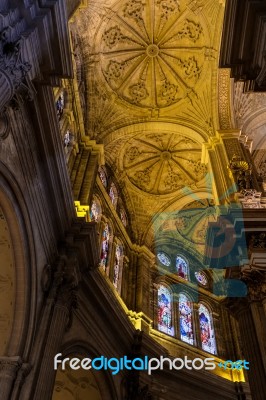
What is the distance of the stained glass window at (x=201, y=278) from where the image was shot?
17.7 metres

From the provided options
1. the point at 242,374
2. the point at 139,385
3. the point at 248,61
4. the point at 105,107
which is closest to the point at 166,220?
the point at 105,107

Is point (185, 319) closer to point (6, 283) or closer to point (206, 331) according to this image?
point (206, 331)

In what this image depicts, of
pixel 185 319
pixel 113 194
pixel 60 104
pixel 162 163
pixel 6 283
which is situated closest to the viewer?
pixel 6 283

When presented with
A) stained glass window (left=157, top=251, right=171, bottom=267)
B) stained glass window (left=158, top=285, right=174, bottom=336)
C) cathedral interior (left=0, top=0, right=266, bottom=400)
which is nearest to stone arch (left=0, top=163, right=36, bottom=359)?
cathedral interior (left=0, top=0, right=266, bottom=400)

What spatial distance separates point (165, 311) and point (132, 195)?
5173 millimetres

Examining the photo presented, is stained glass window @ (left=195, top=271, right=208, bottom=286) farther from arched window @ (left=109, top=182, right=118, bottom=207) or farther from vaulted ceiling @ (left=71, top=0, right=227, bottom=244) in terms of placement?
arched window @ (left=109, top=182, right=118, bottom=207)

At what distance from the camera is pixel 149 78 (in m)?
15.2

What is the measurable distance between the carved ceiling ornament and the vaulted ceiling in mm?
32

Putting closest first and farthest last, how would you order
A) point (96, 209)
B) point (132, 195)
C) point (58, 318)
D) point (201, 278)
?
point (58, 318)
point (96, 209)
point (132, 195)
point (201, 278)

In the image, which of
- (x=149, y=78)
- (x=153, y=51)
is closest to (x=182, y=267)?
(x=149, y=78)

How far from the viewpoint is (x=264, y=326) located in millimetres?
7141

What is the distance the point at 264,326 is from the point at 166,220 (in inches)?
423

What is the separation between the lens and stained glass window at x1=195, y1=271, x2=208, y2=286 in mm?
17739

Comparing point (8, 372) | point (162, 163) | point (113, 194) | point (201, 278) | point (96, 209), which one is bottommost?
point (8, 372)
